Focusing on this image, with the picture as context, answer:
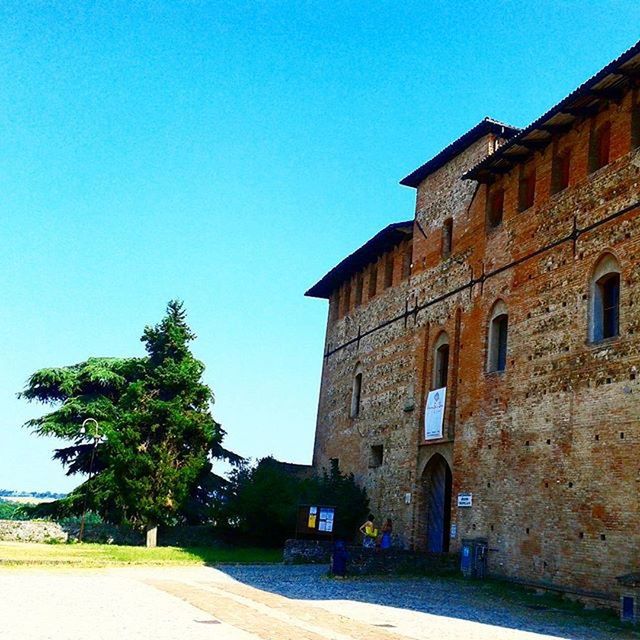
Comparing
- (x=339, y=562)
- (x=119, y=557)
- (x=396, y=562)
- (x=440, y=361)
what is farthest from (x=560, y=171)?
(x=119, y=557)

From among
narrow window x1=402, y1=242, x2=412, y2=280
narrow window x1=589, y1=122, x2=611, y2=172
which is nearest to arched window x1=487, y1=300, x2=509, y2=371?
narrow window x1=589, y1=122, x2=611, y2=172

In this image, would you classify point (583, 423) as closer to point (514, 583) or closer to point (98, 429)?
point (514, 583)

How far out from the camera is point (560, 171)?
1697cm

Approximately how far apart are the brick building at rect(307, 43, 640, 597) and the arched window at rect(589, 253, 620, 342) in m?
0.03

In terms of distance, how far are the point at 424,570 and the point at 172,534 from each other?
11.8 metres

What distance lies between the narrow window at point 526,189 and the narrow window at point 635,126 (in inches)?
135

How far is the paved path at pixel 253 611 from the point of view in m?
8.96

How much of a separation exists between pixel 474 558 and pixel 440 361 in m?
6.04

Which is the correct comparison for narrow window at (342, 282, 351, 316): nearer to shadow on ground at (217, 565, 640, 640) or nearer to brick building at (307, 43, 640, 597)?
brick building at (307, 43, 640, 597)

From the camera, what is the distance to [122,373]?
3095 cm

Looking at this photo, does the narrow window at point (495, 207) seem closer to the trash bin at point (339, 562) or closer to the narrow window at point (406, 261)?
the narrow window at point (406, 261)

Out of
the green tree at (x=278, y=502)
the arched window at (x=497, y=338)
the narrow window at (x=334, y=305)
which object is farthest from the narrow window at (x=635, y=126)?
the narrow window at (x=334, y=305)

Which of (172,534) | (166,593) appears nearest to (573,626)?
(166,593)

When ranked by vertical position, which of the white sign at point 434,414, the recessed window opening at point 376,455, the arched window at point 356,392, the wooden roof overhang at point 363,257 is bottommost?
the recessed window opening at point 376,455
